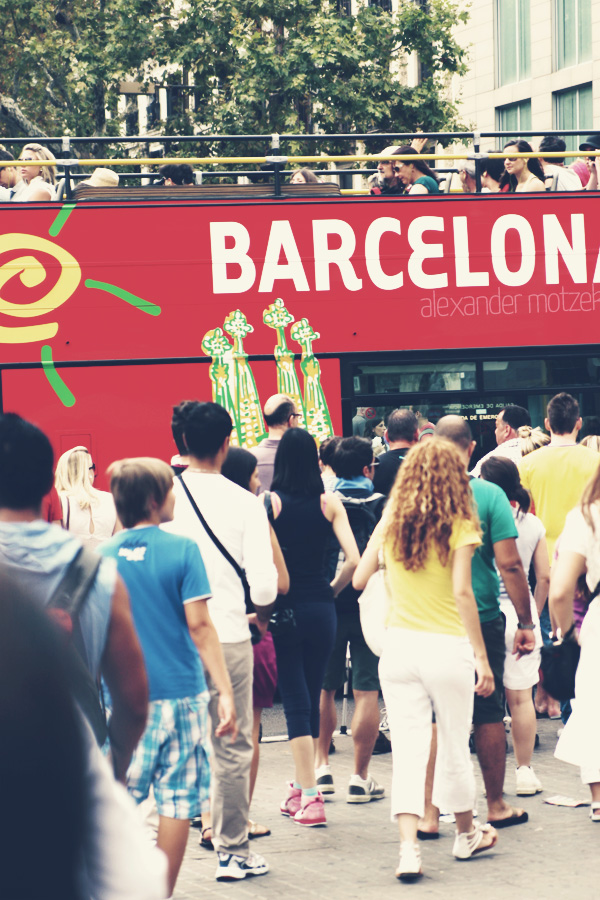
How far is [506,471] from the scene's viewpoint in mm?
6500

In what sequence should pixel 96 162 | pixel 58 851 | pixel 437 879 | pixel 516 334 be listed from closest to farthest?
pixel 58 851
pixel 437 879
pixel 96 162
pixel 516 334

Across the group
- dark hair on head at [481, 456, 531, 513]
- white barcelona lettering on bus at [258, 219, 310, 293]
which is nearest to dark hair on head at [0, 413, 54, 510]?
dark hair on head at [481, 456, 531, 513]

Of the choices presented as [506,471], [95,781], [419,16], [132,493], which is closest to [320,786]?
[506,471]

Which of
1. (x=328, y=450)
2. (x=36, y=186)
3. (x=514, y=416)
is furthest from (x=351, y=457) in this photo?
(x=36, y=186)

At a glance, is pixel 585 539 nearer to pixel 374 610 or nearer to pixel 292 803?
pixel 374 610

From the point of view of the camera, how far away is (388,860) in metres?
5.51

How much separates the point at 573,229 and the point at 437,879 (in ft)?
21.1

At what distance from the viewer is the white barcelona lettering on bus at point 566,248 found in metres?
10.3

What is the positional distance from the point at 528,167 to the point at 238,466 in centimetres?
586

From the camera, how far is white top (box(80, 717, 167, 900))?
7.11 feet

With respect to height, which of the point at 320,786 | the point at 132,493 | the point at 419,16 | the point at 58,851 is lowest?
the point at 320,786

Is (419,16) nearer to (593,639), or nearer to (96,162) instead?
(96,162)

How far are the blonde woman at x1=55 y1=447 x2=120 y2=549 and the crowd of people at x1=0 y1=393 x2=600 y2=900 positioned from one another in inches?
50.6

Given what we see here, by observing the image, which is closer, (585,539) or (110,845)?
(110,845)
